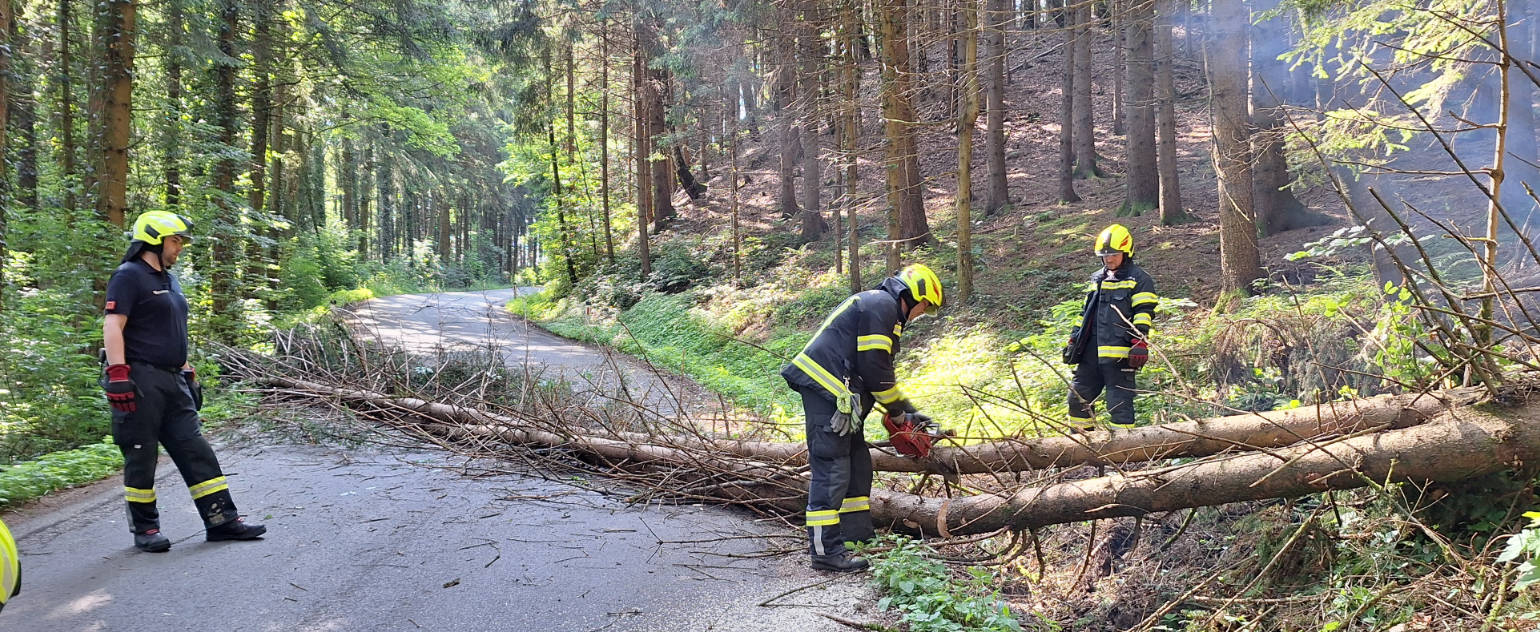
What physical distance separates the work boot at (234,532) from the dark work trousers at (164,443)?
3 cm

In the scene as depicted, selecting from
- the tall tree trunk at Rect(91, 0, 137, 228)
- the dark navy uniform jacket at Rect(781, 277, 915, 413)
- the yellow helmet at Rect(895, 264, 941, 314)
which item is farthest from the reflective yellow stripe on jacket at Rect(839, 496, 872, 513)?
the tall tree trunk at Rect(91, 0, 137, 228)

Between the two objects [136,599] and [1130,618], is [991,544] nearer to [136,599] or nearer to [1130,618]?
[1130,618]

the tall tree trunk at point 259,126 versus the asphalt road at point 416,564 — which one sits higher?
the tall tree trunk at point 259,126

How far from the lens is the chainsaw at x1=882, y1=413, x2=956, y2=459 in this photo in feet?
16.3

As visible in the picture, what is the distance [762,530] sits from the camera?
5.50 meters

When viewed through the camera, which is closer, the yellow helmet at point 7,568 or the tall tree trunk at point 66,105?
the yellow helmet at point 7,568

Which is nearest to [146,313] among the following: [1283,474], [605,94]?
[1283,474]

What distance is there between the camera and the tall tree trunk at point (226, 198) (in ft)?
37.7

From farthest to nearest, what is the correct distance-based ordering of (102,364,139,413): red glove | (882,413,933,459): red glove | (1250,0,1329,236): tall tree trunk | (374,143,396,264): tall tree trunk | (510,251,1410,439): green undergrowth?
(374,143,396,264): tall tree trunk → (1250,0,1329,236): tall tree trunk → (510,251,1410,439): green undergrowth → (882,413,933,459): red glove → (102,364,139,413): red glove

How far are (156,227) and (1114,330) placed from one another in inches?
251

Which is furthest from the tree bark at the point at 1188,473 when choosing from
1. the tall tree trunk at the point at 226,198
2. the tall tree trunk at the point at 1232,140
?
the tall tree trunk at the point at 226,198

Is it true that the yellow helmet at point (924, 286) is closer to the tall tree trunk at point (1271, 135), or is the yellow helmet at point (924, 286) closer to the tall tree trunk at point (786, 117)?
the tall tree trunk at point (1271, 135)

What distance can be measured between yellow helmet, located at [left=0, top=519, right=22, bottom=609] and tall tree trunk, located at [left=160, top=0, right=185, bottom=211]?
10.4 meters

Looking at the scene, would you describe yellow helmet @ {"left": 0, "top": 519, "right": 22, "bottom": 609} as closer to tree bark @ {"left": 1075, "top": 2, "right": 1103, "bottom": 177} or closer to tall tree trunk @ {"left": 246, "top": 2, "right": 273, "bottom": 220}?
tall tree trunk @ {"left": 246, "top": 2, "right": 273, "bottom": 220}
